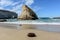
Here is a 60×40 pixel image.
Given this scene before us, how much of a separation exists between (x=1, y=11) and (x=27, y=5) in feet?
16.0

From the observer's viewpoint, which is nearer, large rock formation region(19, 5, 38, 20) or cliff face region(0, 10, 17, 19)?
large rock formation region(19, 5, 38, 20)

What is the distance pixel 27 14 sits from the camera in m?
24.9

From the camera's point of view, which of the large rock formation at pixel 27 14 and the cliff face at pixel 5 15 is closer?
the large rock formation at pixel 27 14

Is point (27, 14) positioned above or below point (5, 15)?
above

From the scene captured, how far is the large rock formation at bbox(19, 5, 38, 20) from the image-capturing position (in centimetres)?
2407

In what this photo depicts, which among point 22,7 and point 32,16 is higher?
point 22,7

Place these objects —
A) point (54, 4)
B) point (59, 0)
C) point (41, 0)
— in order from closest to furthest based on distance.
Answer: point (59, 0)
point (54, 4)
point (41, 0)

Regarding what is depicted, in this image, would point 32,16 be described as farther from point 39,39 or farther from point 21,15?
point 39,39

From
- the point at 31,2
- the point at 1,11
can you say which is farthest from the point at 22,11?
the point at 1,11

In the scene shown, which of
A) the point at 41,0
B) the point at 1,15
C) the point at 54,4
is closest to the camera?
Answer: the point at 54,4

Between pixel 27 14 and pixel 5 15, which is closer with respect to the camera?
pixel 27 14

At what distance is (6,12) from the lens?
2609 cm

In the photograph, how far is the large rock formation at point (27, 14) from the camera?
79.0 ft

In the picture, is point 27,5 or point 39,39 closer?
point 39,39
